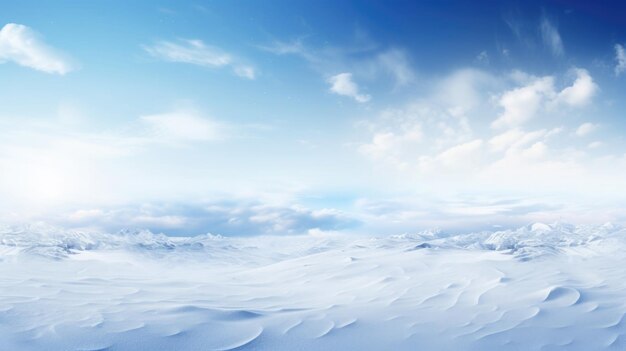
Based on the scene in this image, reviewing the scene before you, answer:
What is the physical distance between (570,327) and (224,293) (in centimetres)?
696

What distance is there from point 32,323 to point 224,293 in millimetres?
4219

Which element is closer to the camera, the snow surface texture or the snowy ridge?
the snow surface texture

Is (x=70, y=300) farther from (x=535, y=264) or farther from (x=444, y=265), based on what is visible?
(x=535, y=264)

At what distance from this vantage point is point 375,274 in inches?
459

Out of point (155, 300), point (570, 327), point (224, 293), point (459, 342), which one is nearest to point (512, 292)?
point (570, 327)

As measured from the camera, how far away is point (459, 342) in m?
5.12

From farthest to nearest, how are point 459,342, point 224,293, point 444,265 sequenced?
1. point 444,265
2. point 224,293
3. point 459,342

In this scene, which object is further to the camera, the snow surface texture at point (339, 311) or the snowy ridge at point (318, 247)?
the snowy ridge at point (318, 247)

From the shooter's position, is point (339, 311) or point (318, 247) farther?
point (318, 247)

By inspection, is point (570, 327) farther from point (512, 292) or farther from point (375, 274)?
point (375, 274)

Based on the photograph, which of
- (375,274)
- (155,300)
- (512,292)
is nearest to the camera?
(155,300)

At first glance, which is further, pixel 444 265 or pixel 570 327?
pixel 444 265

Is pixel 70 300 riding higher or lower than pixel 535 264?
higher

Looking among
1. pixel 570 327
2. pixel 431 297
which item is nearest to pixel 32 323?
pixel 431 297
